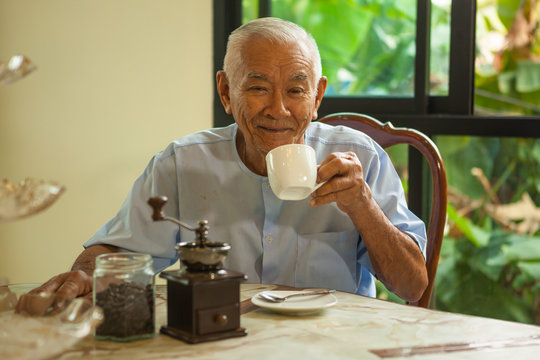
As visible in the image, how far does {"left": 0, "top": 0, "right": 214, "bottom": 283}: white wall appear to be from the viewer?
2.77m

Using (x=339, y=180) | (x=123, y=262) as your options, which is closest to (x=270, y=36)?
(x=339, y=180)

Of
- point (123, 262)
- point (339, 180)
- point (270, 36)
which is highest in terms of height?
point (270, 36)

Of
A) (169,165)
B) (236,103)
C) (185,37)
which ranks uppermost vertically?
(185,37)

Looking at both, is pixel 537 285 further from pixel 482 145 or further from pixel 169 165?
pixel 169 165

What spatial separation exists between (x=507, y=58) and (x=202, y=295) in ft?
6.69

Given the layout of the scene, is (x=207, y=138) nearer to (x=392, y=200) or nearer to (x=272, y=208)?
(x=272, y=208)

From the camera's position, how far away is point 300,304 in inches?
50.3

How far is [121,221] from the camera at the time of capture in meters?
1.74

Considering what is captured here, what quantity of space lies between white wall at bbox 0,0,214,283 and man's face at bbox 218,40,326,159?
1.26m

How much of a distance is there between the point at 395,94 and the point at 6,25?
63.6 inches

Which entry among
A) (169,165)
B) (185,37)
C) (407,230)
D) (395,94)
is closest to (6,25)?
(185,37)

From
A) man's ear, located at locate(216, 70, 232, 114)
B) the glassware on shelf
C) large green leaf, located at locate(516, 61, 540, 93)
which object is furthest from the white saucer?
large green leaf, located at locate(516, 61, 540, 93)

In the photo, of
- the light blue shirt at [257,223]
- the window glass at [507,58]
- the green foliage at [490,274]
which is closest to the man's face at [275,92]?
the light blue shirt at [257,223]

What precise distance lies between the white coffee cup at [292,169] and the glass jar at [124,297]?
386 millimetres
